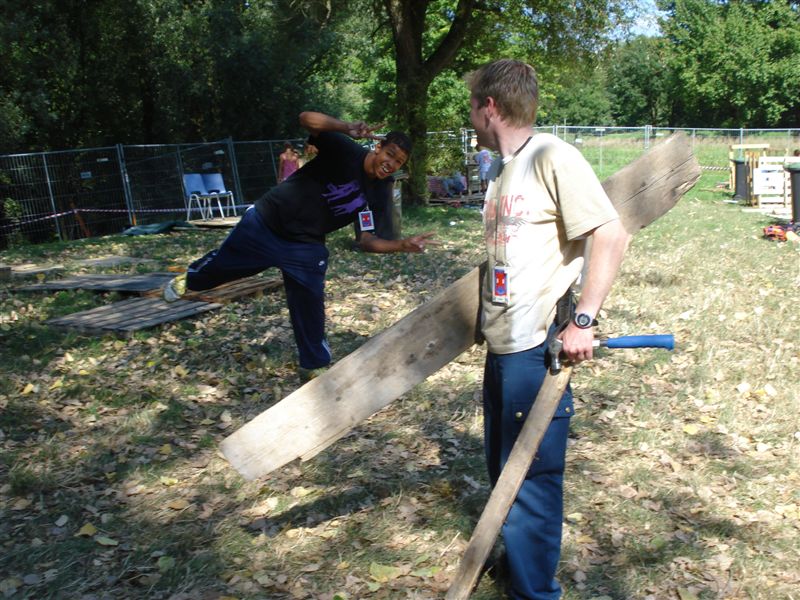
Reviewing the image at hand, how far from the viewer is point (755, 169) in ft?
61.9

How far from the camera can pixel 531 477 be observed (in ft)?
9.34

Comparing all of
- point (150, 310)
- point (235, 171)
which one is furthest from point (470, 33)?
point (150, 310)

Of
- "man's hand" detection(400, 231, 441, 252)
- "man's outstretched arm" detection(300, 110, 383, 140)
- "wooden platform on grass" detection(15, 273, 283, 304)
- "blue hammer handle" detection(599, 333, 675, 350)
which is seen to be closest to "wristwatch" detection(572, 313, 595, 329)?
"blue hammer handle" detection(599, 333, 675, 350)

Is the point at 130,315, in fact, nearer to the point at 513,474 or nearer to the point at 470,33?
the point at 513,474

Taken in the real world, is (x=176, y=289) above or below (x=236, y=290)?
above

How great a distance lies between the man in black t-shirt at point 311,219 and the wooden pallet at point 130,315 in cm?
205

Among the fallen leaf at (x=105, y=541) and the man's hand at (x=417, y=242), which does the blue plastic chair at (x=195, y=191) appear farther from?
the fallen leaf at (x=105, y=541)

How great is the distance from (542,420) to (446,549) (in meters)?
1.37

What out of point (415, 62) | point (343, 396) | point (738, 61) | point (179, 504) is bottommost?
point (179, 504)

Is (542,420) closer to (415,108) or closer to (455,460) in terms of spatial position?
(455,460)

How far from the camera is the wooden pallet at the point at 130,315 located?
22.7ft

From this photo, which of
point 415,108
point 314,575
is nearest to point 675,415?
point 314,575

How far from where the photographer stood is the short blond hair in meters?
2.70

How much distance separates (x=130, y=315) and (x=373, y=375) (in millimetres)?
5111
